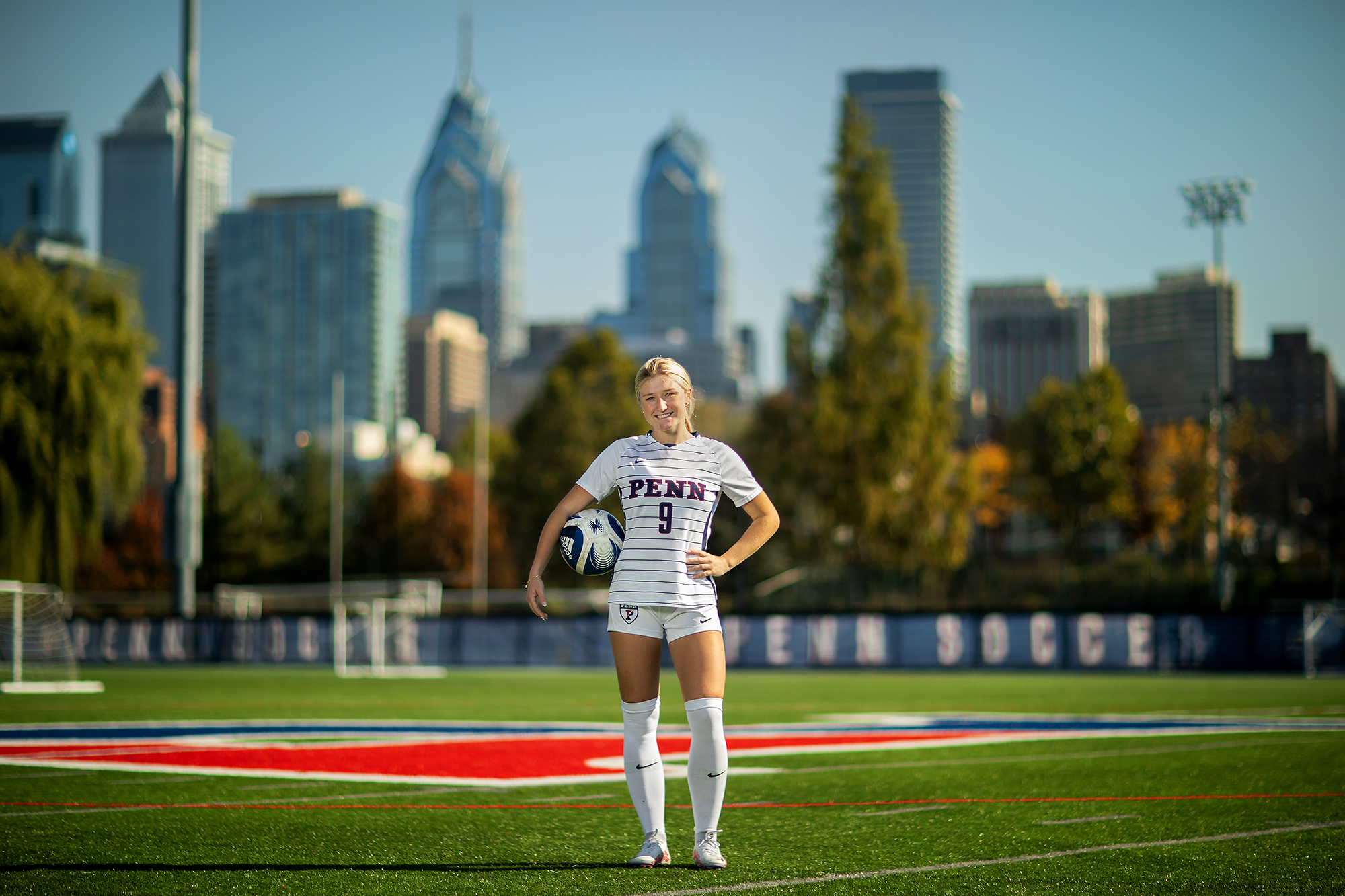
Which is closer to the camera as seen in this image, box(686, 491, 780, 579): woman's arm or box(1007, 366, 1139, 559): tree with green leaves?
box(686, 491, 780, 579): woman's arm

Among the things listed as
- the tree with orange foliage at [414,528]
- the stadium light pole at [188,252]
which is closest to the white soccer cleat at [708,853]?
the stadium light pole at [188,252]

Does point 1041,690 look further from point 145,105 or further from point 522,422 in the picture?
point 145,105

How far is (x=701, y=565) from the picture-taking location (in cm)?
546

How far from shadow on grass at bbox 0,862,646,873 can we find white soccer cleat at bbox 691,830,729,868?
16 centimetres

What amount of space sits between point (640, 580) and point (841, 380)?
40.3 m

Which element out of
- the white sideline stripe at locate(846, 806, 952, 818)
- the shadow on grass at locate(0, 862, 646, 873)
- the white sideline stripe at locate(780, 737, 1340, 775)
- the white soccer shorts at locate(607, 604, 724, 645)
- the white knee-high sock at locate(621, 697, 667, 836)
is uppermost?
the white soccer shorts at locate(607, 604, 724, 645)

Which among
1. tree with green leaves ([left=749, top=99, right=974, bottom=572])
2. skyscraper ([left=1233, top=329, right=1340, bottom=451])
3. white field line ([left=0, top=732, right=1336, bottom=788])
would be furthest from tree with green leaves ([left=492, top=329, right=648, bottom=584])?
skyscraper ([left=1233, top=329, right=1340, bottom=451])

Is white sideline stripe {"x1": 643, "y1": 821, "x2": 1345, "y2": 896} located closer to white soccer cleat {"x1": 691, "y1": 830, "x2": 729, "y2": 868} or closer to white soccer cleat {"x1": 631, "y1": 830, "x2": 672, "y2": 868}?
white soccer cleat {"x1": 691, "y1": 830, "x2": 729, "y2": 868}

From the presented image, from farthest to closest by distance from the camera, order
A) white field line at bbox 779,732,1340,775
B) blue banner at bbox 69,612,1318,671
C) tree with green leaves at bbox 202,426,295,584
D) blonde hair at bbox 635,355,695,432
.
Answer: tree with green leaves at bbox 202,426,295,584 < blue banner at bbox 69,612,1318,671 < white field line at bbox 779,732,1340,775 < blonde hair at bbox 635,355,695,432

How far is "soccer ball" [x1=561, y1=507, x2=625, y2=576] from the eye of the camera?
5.62 meters

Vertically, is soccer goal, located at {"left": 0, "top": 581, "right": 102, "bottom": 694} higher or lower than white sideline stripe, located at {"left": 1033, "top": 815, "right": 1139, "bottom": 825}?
lower

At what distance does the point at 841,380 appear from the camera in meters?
45.3

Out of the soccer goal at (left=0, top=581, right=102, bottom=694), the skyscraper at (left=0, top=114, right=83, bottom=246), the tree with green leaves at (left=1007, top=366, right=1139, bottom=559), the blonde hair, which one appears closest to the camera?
the blonde hair

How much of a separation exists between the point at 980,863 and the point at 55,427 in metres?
Result: 27.1
